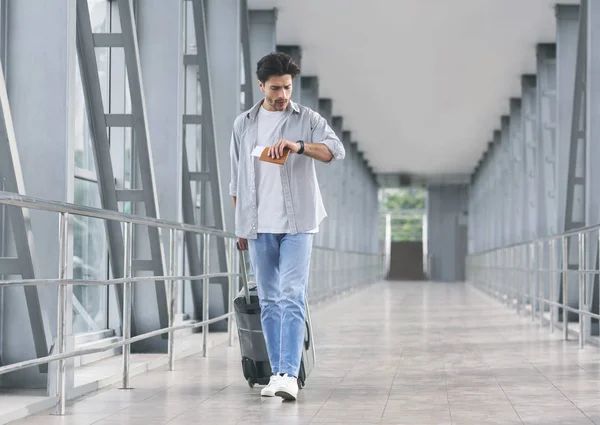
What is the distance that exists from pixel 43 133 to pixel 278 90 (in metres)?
0.93

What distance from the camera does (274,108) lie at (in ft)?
13.7

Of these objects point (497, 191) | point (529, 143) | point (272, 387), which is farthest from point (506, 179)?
point (272, 387)

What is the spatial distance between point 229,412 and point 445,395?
38.2 inches

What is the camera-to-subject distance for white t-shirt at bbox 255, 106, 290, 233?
13.3 ft

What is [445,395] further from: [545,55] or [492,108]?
[492,108]

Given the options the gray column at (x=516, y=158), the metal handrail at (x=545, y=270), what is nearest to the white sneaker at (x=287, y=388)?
the metal handrail at (x=545, y=270)

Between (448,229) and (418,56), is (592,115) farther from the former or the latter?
(448,229)

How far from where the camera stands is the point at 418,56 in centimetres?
1468

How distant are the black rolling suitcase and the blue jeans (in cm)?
21

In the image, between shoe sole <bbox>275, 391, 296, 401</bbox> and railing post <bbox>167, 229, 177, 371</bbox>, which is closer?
shoe sole <bbox>275, 391, 296, 401</bbox>

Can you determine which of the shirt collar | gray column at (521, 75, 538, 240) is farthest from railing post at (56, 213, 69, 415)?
gray column at (521, 75, 538, 240)

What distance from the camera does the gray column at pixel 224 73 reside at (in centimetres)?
906

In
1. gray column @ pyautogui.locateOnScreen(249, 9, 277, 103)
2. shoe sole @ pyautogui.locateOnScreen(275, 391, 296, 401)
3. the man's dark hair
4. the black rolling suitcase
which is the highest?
gray column @ pyautogui.locateOnScreen(249, 9, 277, 103)

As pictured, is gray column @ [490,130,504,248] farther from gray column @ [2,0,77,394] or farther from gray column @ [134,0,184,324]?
gray column @ [2,0,77,394]
